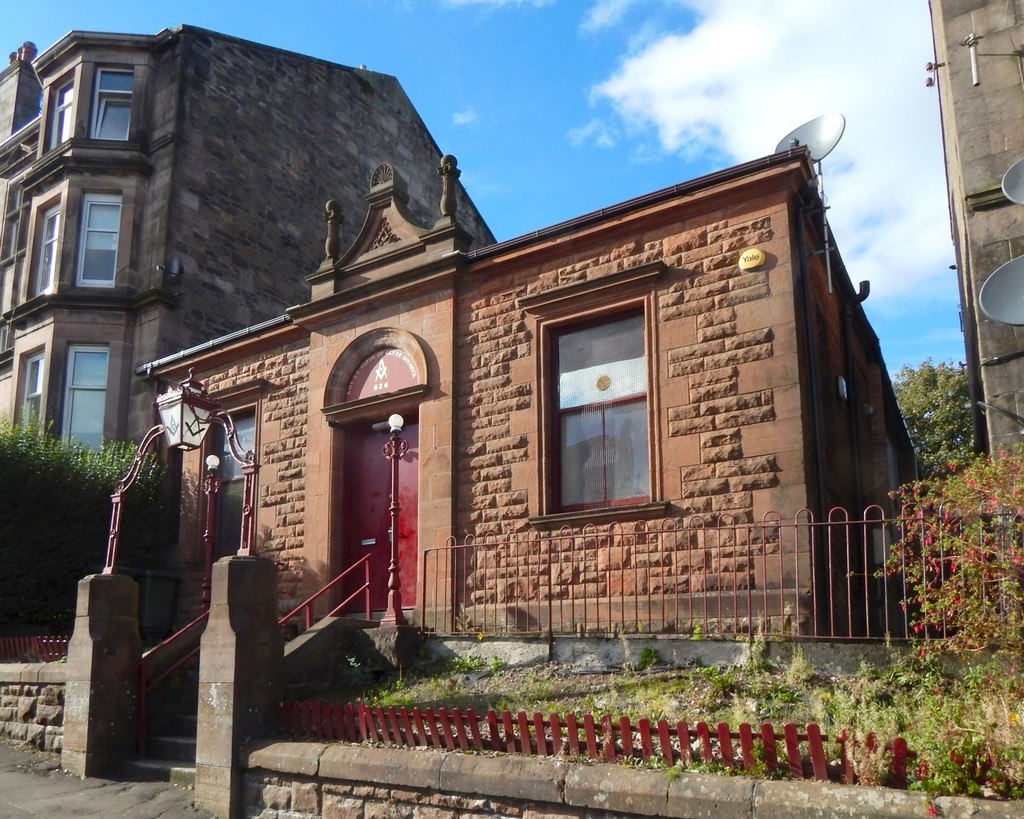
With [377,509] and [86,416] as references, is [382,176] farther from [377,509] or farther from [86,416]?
[86,416]

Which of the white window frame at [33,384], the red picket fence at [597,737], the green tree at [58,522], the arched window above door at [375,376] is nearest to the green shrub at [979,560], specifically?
the red picket fence at [597,737]

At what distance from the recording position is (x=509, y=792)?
19.7ft

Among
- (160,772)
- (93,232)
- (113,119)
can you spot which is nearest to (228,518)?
(160,772)

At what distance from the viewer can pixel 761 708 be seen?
22.8 ft

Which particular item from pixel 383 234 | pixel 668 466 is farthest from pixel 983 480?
pixel 383 234

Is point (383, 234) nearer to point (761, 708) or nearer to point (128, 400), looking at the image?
point (128, 400)

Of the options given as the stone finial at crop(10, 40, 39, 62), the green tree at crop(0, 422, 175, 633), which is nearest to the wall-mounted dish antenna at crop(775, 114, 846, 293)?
the green tree at crop(0, 422, 175, 633)

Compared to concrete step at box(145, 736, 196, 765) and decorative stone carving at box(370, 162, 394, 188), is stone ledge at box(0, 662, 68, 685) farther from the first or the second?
decorative stone carving at box(370, 162, 394, 188)

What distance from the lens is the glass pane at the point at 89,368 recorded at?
57.0 feet

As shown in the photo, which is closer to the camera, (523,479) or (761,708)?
(761,708)

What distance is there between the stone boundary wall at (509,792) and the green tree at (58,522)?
7.47 meters

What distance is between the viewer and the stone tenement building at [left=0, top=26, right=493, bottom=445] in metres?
17.4

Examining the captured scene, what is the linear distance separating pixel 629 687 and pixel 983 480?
10.3ft

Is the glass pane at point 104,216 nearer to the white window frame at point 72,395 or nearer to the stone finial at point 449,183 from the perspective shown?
the white window frame at point 72,395
